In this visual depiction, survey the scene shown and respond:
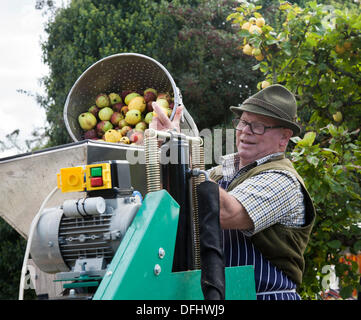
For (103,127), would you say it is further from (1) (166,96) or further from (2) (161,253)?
(2) (161,253)

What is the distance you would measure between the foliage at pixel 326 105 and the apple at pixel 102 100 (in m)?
1.32

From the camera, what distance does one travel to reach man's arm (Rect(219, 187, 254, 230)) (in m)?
1.80

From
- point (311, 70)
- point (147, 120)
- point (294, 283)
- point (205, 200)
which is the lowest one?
point (294, 283)

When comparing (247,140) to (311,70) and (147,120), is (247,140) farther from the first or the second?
(311,70)

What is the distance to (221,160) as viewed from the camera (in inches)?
106

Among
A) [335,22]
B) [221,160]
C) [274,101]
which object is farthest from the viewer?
[335,22]

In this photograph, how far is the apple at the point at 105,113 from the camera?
2.86 meters

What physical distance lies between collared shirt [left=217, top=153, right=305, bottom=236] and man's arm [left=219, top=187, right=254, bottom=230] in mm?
22

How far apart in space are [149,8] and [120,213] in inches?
349

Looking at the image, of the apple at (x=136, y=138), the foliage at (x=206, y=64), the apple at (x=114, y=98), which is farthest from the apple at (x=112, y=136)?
the foliage at (x=206, y=64)

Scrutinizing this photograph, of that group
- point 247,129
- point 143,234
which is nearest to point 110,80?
point 247,129

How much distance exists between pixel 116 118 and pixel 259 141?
0.94m

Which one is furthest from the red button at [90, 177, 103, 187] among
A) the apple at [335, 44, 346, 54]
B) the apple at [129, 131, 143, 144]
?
the apple at [335, 44, 346, 54]

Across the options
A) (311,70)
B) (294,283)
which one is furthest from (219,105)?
(294,283)
